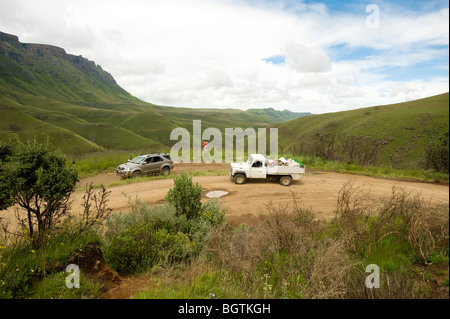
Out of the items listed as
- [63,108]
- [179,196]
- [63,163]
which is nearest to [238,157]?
[179,196]

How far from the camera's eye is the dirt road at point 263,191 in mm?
10641

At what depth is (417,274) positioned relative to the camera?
4703 millimetres

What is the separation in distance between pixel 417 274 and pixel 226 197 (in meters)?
8.26

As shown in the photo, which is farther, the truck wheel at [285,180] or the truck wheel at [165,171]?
the truck wheel at [165,171]

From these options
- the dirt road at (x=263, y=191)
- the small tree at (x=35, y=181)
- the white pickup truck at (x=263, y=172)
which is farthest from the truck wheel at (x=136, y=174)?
the small tree at (x=35, y=181)

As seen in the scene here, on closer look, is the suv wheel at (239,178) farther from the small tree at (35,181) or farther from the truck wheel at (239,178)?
the small tree at (35,181)

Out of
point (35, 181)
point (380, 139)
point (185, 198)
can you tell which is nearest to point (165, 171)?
point (185, 198)

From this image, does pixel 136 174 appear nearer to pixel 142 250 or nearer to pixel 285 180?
pixel 285 180

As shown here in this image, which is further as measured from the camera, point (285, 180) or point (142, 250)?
point (285, 180)

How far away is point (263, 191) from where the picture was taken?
516 inches

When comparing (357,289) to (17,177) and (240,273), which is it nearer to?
(240,273)

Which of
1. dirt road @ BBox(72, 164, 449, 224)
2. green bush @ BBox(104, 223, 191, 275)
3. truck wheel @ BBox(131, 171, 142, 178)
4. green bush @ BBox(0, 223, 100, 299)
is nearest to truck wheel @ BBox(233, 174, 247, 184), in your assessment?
dirt road @ BBox(72, 164, 449, 224)

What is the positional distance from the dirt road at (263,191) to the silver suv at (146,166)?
1302 mm

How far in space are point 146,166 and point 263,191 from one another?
8.48 metres
